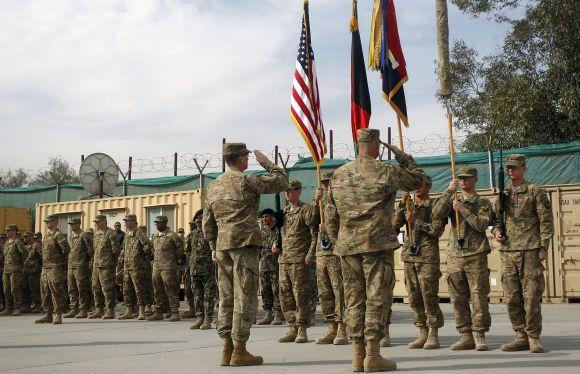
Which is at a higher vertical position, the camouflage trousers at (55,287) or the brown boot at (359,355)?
the camouflage trousers at (55,287)

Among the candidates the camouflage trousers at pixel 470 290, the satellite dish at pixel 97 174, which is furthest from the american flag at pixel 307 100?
the satellite dish at pixel 97 174

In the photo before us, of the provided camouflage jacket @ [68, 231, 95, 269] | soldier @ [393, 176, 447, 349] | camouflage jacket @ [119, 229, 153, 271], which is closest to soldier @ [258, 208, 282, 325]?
camouflage jacket @ [119, 229, 153, 271]

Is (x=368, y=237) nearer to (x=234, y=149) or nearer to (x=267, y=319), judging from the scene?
(x=234, y=149)

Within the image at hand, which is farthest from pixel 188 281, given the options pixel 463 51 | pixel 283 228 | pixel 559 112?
pixel 463 51

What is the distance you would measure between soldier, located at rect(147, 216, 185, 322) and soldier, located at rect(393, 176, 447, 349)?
19.8ft

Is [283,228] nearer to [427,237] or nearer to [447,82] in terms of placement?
[427,237]

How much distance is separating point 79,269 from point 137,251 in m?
1.25

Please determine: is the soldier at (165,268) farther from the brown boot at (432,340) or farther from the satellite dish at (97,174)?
the satellite dish at (97,174)

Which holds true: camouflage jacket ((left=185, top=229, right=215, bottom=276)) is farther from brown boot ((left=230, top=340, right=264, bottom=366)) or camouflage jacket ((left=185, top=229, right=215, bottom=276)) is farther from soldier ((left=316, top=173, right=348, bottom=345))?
brown boot ((left=230, top=340, right=264, bottom=366))

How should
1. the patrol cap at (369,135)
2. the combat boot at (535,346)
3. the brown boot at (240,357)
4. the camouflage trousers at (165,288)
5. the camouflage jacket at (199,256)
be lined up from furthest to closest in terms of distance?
the camouflage trousers at (165,288) < the camouflage jacket at (199,256) < the combat boot at (535,346) < the brown boot at (240,357) < the patrol cap at (369,135)

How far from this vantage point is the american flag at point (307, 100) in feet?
31.7

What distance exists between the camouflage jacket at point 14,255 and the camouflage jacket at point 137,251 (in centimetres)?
321

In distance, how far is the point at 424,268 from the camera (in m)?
8.18

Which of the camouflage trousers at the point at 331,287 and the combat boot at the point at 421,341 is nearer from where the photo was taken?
the combat boot at the point at 421,341
